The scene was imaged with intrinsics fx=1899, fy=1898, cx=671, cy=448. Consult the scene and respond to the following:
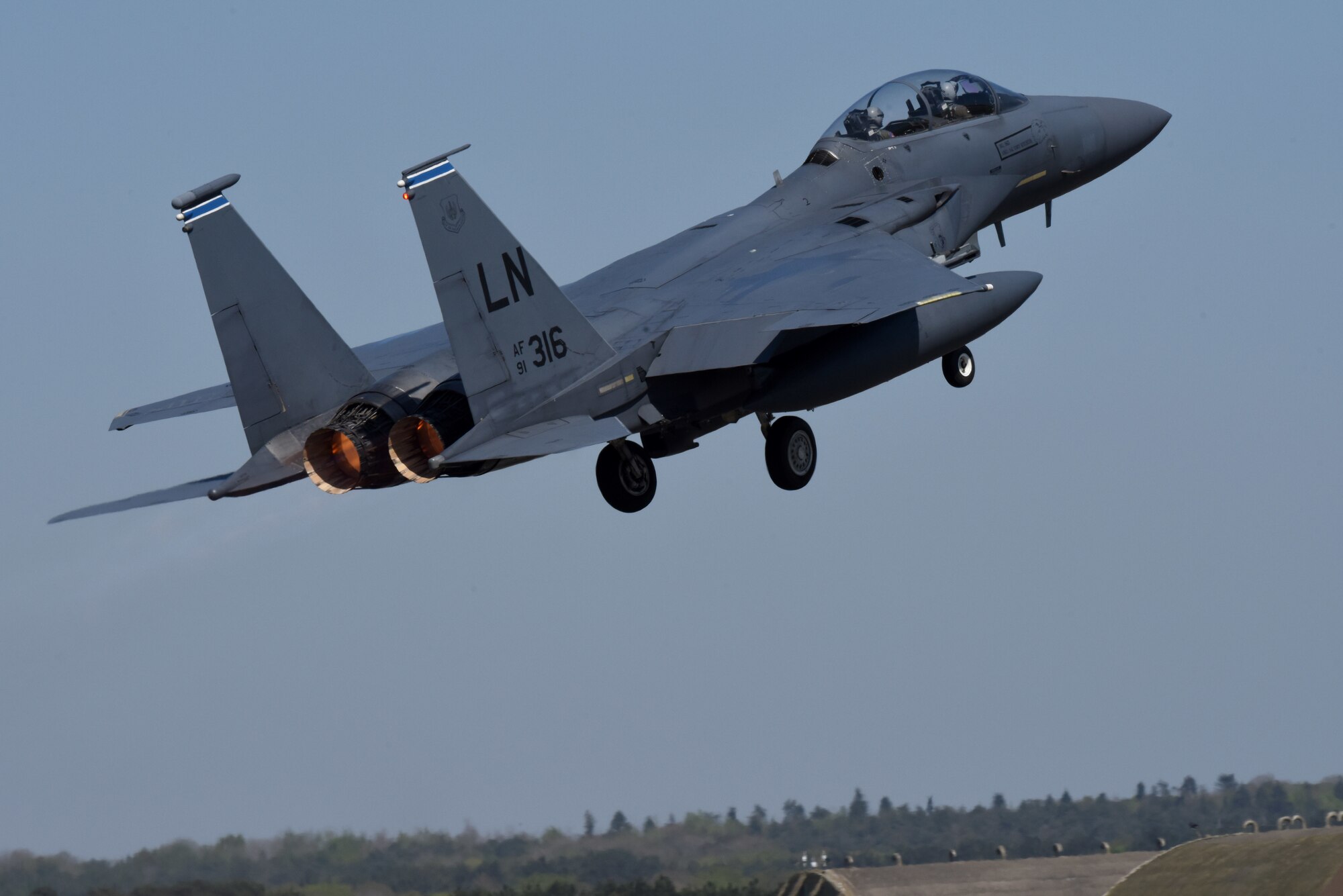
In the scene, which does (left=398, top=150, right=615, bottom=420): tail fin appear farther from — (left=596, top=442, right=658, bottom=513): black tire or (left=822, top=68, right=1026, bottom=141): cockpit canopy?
(left=822, top=68, right=1026, bottom=141): cockpit canopy

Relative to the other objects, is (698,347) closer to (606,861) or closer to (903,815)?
(606,861)

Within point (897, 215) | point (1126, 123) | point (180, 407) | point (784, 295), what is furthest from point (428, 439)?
point (1126, 123)

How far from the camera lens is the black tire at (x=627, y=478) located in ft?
61.3

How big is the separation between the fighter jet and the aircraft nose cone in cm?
338

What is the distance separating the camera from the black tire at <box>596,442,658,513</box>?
736 inches

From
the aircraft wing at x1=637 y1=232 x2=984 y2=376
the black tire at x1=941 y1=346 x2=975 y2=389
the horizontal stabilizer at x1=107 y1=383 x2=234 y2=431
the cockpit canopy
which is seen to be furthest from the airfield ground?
the horizontal stabilizer at x1=107 y1=383 x2=234 y2=431

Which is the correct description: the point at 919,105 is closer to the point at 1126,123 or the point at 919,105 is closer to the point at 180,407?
the point at 1126,123

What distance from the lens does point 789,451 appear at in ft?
63.7

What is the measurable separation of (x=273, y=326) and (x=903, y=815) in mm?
28999

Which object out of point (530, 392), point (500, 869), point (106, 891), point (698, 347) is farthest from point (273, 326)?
point (500, 869)

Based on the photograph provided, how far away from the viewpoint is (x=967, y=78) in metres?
22.8

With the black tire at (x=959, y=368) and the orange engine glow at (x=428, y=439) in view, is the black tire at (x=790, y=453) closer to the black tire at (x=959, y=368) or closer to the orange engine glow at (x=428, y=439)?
the black tire at (x=959, y=368)

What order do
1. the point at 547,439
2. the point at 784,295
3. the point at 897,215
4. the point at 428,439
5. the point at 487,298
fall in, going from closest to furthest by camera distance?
the point at 547,439
the point at 487,298
the point at 428,439
the point at 784,295
the point at 897,215

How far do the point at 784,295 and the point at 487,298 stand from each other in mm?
3038
